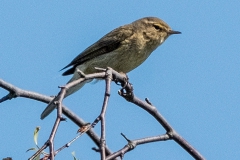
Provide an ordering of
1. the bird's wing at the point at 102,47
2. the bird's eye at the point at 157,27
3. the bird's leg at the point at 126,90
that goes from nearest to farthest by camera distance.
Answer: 1. the bird's leg at the point at 126,90
2. the bird's wing at the point at 102,47
3. the bird's eye at the point at 157,27

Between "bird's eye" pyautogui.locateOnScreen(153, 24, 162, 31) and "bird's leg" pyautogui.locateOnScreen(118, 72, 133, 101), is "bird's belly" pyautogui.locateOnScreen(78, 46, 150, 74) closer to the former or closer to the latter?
"bird's eye" pyautogui.locateOnScreen(153, 24, 162, 31)

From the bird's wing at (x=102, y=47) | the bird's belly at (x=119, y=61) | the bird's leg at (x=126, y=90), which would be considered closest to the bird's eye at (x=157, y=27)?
the bird's wing at (x=102, y=47)

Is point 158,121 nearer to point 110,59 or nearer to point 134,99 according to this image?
point 134,99

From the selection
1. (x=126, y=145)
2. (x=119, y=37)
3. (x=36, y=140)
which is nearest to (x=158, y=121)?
(x=126, y=145)

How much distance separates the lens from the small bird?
318 inches

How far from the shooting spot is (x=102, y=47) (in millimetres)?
8500

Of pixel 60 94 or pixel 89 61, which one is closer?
pixel 60 94

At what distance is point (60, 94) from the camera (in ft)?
10.3

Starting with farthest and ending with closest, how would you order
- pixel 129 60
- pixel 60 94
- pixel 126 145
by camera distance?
pixel 129 60 → pixel 126 145 → pixel 60 94

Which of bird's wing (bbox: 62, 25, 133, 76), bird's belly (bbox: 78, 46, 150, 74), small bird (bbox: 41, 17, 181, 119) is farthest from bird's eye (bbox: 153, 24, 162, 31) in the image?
bird's belly (bbox: 78, 46, 150, 74)

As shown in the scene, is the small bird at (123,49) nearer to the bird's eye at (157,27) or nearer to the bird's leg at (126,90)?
the bird's eye at (157,27)

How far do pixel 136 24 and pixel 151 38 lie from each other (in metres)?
0.69

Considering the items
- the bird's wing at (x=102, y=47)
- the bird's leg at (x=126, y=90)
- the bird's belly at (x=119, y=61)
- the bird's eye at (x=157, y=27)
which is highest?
the bird's eye at (x=157, y=27)

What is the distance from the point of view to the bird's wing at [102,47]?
8383mm
